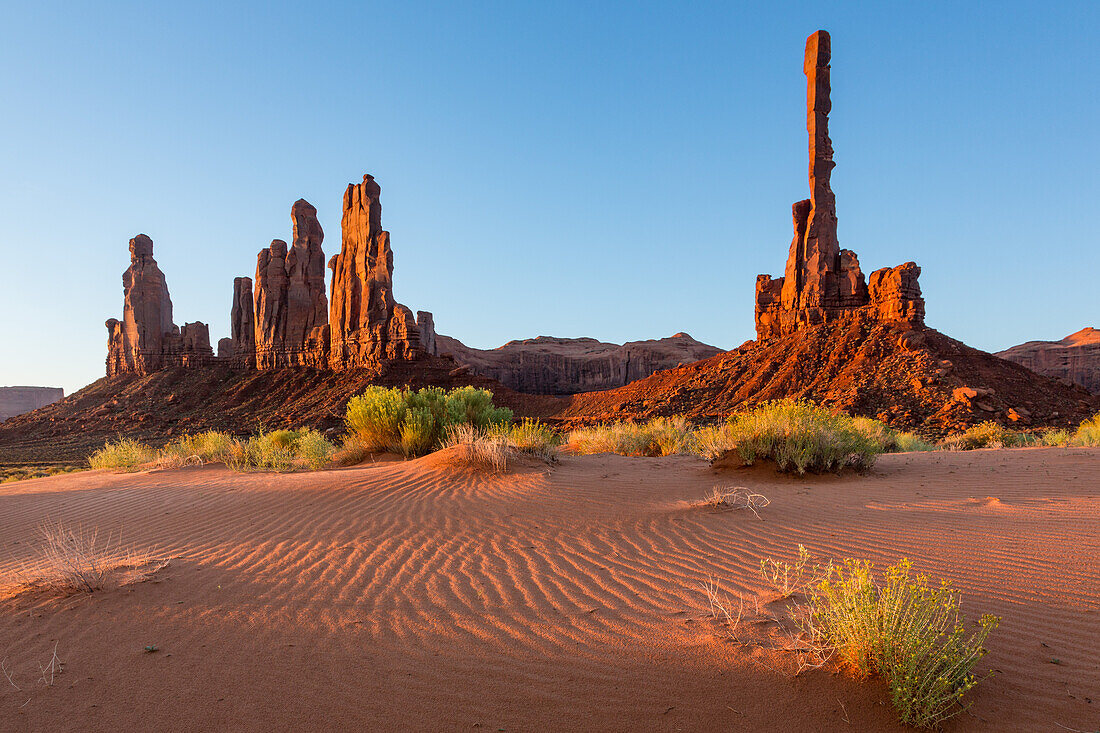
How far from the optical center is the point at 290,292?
52062 millimetres

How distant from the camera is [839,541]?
5.08 meters

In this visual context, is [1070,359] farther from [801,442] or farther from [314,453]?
[314,453]

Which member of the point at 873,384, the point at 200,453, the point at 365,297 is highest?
the point at 365,297

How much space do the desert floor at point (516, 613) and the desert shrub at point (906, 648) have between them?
10cm

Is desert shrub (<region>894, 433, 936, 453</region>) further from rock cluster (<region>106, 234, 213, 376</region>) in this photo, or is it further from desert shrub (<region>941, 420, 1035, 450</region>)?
rock cluster (<region>106, 234, 213, 376</region>)

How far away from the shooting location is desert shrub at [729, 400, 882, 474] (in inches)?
355

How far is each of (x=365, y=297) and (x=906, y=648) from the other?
148ft

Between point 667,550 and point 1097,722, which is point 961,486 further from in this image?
point 1097,722

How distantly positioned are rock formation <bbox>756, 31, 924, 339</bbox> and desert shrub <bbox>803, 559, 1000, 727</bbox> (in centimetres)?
3290

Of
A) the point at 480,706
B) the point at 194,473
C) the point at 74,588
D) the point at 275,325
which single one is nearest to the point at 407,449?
the point at 194,473

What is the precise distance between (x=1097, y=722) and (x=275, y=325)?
5572cm

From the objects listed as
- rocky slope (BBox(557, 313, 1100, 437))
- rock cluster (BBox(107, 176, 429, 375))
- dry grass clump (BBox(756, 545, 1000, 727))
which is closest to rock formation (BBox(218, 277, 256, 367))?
rock cluster (BBox(107, 176, 429, 375))

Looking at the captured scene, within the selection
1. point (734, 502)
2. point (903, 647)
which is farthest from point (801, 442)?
point (903, 647)

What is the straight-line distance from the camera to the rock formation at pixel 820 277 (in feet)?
105
